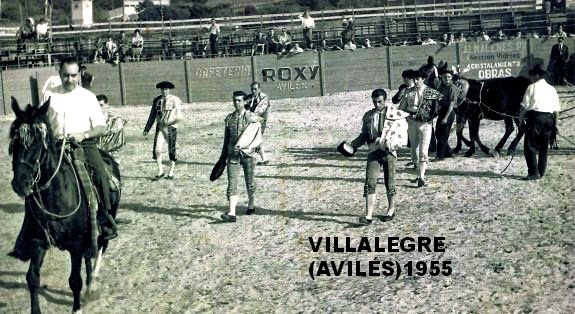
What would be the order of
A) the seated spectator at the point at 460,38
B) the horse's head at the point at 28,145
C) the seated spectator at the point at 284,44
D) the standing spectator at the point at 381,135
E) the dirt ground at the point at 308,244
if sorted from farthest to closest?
the seated spectator at the point at 460,38, the seated spectator at the point at 284,44, the standing spectator at the point at 381,135, the dirt ground at the point at 308,244, the horse's head at the point at 28,145

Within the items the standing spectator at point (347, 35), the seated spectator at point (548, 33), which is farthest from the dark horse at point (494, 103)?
the seated spectator at point (548, 33)

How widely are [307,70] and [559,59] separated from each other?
10.3 meters

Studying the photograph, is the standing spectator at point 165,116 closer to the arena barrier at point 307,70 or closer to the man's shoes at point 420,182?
the man's shoes at point 420,182

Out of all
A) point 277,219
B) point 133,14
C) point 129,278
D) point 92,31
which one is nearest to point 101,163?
point 129,278

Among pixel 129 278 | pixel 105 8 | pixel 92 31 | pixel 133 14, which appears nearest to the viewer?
pixel 129 278

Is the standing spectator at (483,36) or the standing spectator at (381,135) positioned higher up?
the standing spectator at (483,36)

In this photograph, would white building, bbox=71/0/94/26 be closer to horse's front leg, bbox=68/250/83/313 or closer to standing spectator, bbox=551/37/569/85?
standing spectator, bbox=551/37/569/85

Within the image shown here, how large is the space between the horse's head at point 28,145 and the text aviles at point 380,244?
4433 mm

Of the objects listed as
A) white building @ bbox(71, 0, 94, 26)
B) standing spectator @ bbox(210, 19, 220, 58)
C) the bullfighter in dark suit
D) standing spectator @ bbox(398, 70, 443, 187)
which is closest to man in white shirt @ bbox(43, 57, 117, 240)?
the bullfighter in dark suit

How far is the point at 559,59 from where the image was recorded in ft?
110

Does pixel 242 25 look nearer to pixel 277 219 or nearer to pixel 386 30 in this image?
pixel 386 30

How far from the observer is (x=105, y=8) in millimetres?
91875

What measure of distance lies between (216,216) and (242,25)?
35.6 metres

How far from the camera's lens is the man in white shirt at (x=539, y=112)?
49.2 feet
